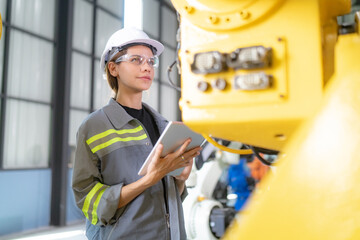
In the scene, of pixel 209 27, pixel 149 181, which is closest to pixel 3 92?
pixel 149 181

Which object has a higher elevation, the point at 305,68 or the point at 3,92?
the point at 3,92

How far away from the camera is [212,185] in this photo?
3.99 meters

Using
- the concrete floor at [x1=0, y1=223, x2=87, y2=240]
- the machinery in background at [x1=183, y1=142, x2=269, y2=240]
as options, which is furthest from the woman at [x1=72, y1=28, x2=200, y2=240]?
the concrete floor at [x1=0, y1=223, x2=87, y2=240]

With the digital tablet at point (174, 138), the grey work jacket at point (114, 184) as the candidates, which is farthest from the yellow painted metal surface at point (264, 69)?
the grey work jacket at point (114, 184)

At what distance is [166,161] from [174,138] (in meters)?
0.11

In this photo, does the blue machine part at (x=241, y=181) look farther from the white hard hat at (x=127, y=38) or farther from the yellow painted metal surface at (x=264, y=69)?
the yellow painted metal surface at (x=264, y=69)

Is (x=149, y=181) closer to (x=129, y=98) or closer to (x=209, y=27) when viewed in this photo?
(x=129, y=98)

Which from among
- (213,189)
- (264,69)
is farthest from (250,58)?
(213,189)

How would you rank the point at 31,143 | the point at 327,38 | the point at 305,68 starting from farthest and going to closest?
the point at 31,143
the point at 327,38
the point at 305,68

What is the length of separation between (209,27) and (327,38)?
28 cm

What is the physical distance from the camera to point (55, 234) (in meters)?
5.98

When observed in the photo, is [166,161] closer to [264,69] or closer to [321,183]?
[264,69]

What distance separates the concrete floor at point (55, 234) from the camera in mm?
5656

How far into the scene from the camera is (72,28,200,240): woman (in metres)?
1.52
